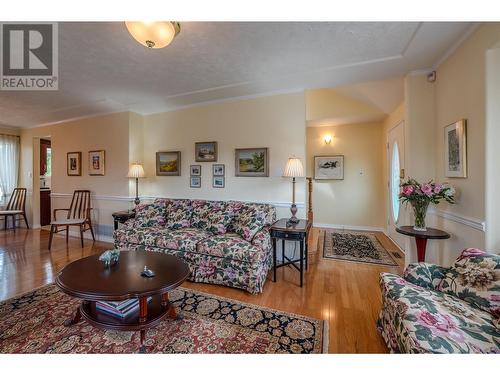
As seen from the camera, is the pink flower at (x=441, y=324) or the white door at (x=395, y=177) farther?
the white door at (x=395, y=177)

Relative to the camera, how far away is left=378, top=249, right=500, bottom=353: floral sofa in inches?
41.2

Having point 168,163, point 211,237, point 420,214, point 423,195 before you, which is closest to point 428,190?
point 423,195

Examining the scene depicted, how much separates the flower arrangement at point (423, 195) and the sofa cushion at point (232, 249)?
5.35 feet

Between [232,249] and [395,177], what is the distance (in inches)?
134

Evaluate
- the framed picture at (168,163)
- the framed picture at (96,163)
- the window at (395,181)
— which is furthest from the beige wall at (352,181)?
the framed picture at (96,163)

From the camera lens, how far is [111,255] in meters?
1.89

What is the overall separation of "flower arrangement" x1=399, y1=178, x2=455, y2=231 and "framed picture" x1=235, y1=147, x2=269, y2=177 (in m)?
1.76

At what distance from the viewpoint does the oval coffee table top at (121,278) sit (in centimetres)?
145

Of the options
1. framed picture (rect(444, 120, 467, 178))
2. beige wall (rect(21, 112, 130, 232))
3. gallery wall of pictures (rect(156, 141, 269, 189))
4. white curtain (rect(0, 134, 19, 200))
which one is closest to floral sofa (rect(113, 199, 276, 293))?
gallery wall of pictures (rect(156, 141, 269, 189))

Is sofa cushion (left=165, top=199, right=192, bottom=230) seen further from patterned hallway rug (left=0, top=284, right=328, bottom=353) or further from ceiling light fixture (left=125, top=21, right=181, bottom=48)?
ceiling light fixture (left=125, top=21, right=181, bottom=48)

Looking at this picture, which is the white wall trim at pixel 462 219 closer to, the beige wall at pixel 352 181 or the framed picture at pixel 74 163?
the beige wall at pixel 352 181
